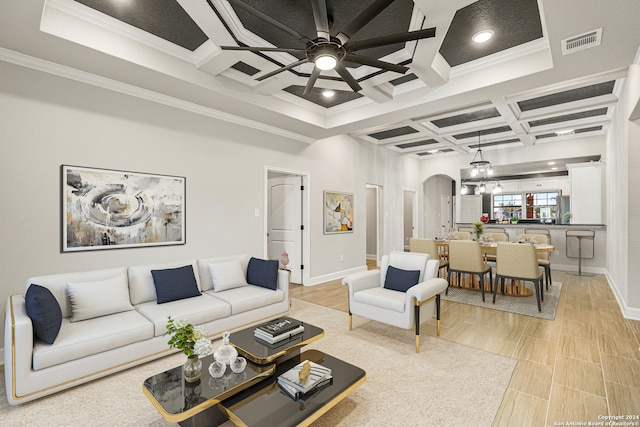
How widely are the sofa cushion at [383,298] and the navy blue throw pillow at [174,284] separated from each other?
1912 millimetres

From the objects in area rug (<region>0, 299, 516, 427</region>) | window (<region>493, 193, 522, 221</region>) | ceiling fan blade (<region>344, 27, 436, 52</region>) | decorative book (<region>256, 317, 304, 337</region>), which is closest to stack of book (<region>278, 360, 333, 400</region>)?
area rug (<region>0, 299, 516, 427</region>)

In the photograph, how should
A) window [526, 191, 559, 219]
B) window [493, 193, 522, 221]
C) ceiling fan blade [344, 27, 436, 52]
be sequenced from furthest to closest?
window [493, 193, 522, 221], window [526, 191, 559, 219], ceiling fan blade [344, 27, 436, 52]

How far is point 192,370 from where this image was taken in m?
1.94

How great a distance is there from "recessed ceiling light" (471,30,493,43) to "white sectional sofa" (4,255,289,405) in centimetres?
351

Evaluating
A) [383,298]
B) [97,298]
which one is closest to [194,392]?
[97,298]

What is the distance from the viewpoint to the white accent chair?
3.07m

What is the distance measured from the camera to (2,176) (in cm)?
286

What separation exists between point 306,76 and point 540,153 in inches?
267

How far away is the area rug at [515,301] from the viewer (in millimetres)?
4194

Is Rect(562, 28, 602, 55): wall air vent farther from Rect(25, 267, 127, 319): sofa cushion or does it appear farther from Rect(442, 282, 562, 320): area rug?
Rect(25, 267, 127, 319): sofa cushion

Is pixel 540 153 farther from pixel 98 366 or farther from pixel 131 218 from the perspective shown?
pixel 98 366

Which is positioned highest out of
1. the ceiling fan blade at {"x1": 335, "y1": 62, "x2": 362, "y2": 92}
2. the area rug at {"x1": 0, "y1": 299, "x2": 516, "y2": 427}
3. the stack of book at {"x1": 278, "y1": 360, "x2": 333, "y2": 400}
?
the ceiling fan blade at {"x1": 335, "y1": 62, "x2": 362, "y2": 92}

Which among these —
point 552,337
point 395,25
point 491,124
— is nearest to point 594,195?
point 491,124

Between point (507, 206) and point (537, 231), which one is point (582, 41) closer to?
point (537, 231)
